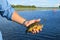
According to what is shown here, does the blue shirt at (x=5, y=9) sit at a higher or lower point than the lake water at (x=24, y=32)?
higher

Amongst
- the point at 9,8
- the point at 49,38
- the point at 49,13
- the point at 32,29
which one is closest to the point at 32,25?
the point at 32,29

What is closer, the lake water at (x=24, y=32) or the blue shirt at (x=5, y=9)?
the blue shirt at (x=5, y=9)

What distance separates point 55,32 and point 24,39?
2605mm

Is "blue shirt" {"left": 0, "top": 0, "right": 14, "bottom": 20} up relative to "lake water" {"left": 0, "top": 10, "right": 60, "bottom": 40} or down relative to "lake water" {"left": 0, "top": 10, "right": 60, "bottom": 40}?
up

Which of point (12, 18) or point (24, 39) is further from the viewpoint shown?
point (24, 39)

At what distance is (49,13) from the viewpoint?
80.9 feet

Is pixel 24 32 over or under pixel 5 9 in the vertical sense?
under

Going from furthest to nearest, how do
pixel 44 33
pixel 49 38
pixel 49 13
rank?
pixel 49 13 < pixel 44 33 < pixel 49 38

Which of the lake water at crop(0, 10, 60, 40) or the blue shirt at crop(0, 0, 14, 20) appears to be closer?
the blue shirt at crop(0, 0, 14, 20)

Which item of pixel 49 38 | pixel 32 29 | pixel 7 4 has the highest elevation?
pixel 7 4

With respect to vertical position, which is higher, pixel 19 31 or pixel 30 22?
pixel 30 22

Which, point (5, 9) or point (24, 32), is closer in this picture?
point (5, 9)

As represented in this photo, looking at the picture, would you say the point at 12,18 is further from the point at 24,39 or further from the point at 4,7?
the point at 24,39

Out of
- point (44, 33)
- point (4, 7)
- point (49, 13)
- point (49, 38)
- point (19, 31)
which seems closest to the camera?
point (4, 7)
